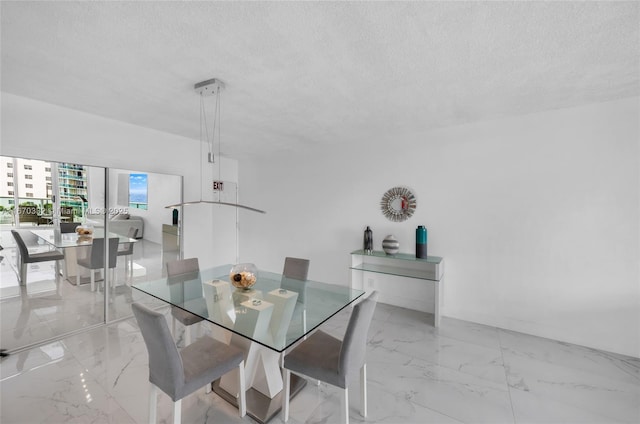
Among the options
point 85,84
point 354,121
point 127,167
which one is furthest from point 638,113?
point 127,167

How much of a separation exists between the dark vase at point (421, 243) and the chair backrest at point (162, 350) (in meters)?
2.84

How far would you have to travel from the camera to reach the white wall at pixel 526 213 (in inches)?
103

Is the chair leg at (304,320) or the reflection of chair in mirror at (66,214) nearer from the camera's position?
the chair leg at (304,320)

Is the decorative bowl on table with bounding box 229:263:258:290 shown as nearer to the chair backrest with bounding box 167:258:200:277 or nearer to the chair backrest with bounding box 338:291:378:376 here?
the chair backrest with bounding box 167:258:200:277

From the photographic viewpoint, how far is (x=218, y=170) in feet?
16.9

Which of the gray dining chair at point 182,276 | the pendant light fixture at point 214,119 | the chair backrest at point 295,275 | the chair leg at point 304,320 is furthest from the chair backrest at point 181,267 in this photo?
the chair leg at point 304,320

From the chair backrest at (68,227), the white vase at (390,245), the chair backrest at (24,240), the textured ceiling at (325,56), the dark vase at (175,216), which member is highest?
the textured ceiling at (325,56)

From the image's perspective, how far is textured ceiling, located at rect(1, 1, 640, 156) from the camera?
4.72 ft

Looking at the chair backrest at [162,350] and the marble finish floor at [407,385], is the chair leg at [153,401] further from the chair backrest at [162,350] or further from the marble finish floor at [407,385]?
the marble finish floor at [407,385]

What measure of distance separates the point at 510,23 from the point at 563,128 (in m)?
1.97

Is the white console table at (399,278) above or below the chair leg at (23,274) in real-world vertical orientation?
below

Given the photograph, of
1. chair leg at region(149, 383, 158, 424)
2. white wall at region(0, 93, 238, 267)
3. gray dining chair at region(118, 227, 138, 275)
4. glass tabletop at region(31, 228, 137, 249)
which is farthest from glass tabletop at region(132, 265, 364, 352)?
white wall at region(0, 93, 238, 267)

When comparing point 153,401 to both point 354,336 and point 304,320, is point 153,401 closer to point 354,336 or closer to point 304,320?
point 304,320

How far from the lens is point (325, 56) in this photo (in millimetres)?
1840
